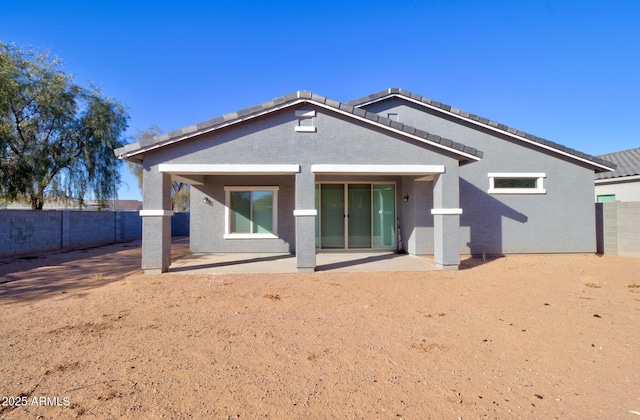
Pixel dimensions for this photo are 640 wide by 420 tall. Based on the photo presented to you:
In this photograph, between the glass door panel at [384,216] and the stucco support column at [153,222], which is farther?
the glass door panel at [384,216]

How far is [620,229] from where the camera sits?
9.98m

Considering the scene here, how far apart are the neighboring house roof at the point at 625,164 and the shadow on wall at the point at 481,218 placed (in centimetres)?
639

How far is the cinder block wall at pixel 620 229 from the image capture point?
9.52 metres

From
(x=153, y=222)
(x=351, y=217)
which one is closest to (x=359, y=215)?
(x=351, y=217)

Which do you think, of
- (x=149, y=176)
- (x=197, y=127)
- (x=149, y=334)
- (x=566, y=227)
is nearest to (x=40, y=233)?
(x=149, y=176)

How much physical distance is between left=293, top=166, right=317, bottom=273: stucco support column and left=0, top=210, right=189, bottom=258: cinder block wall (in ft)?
34.7

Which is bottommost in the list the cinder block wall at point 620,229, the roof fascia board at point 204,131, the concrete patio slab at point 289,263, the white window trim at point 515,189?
the concrete patio slab at point 289,263

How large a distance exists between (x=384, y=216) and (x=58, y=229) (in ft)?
43.6

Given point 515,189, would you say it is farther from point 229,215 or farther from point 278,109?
point 229,215

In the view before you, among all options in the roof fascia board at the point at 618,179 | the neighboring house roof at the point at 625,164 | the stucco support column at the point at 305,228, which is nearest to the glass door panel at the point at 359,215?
the stucco support column at the point at 305,228

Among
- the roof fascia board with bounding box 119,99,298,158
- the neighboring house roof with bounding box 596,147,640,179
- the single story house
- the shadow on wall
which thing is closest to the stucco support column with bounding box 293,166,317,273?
the roof fascia board with bounding box 119,99,298,158

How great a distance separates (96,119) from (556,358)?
1993 centimetres

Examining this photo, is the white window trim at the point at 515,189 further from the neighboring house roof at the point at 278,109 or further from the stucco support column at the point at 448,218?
the stucco support column at the point at 448,218

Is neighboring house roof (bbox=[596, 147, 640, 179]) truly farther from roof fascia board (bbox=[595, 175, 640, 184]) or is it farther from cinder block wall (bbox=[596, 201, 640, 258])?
cinder block wall (bbox=[596, 201, 640, 258])
